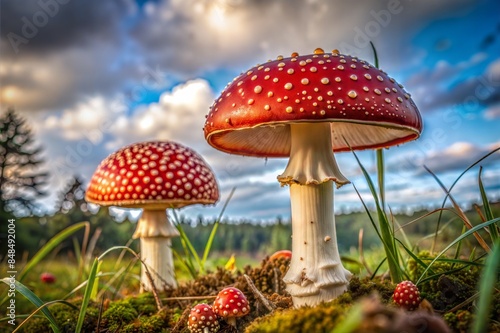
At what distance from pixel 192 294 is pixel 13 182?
54.0 feet

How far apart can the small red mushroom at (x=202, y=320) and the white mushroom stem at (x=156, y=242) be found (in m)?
2.09

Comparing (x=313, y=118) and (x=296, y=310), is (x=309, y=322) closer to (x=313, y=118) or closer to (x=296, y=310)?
(x=296, y=310)

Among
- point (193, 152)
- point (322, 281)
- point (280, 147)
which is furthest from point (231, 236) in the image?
point (322, 281)

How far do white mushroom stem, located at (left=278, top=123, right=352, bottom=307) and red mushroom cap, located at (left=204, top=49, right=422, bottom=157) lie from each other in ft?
1.49

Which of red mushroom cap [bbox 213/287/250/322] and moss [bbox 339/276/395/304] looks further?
moss [bbox 339/276/395/304]

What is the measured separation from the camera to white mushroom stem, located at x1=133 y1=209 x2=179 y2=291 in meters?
4.37

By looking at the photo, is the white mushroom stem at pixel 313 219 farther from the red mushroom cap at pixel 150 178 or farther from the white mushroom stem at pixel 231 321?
the red mushroom cap at pixel 150 178

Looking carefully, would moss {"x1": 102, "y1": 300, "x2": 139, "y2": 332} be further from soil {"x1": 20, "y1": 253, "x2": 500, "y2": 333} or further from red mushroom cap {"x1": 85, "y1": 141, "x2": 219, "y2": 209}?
red mushroom cap {"x1": 85, "y1": 141, "x2": 219, "y2": 209}

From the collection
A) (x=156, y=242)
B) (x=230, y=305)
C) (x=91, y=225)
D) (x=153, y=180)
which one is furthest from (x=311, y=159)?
(x=91, y=225)

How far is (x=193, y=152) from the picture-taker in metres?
4.30

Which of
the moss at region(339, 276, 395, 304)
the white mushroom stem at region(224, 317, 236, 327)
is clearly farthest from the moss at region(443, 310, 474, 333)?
the white mushroom stem at region(224, 317, 236, 327)

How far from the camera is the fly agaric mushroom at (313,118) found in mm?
2109

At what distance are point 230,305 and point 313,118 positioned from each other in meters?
1.26

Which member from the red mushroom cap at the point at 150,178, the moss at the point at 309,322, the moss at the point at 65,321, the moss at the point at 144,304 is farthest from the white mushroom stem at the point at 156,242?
the moss at the point at 309,322
